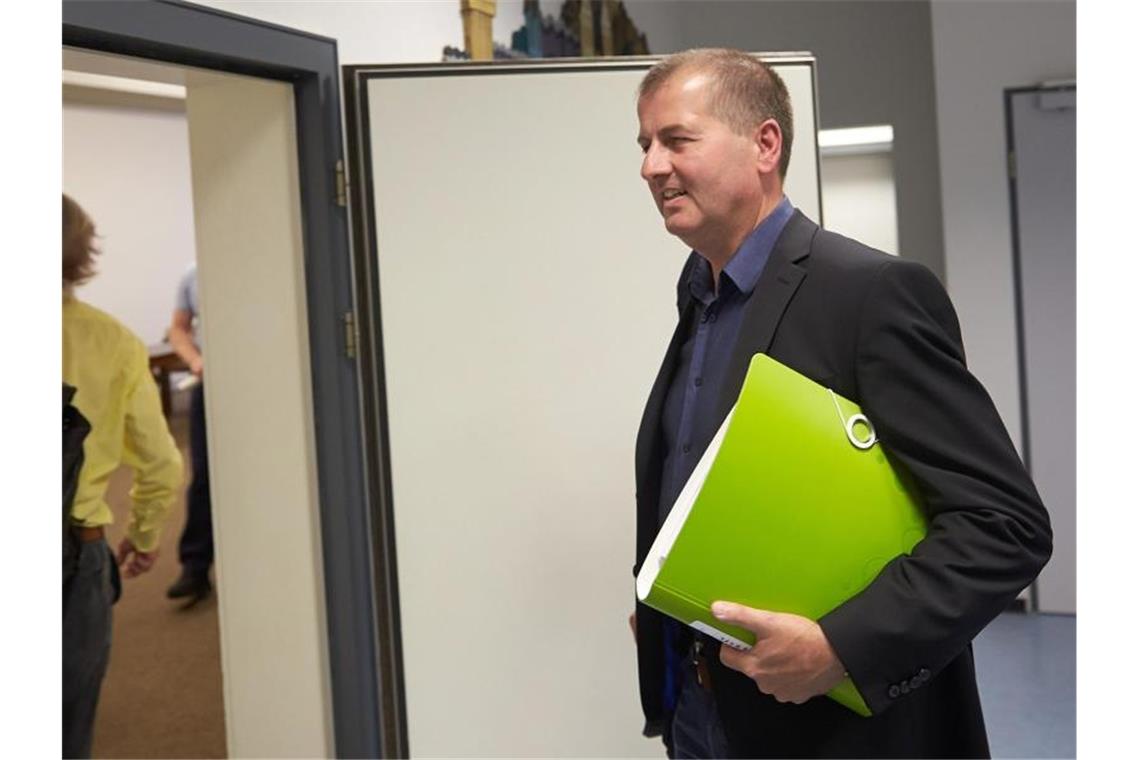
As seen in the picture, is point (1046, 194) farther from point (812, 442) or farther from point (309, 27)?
point (812, 442)

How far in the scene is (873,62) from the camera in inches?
211

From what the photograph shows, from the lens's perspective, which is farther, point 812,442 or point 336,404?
point 336,404

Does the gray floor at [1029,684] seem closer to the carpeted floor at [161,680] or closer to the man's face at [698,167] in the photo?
the carpeted floor at [161,680]

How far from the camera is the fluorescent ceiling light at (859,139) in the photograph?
5.33m

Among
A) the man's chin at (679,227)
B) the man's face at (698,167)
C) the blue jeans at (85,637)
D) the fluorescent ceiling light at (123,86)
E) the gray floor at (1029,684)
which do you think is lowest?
the gray floor at (1029,684)

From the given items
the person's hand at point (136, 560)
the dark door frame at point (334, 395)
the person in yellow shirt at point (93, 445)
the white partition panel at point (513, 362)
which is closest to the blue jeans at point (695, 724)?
the white partition panel at point (513, 362)

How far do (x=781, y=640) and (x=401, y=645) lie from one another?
146 cm

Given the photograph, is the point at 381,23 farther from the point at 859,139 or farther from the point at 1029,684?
the point at 859,139

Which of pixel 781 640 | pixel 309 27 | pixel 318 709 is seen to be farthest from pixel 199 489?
pixel 781 640

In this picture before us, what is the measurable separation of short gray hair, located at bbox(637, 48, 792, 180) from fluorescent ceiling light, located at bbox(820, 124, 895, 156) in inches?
152

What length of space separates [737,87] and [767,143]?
0.26 ft

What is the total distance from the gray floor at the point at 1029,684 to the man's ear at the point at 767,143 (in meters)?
2.41
